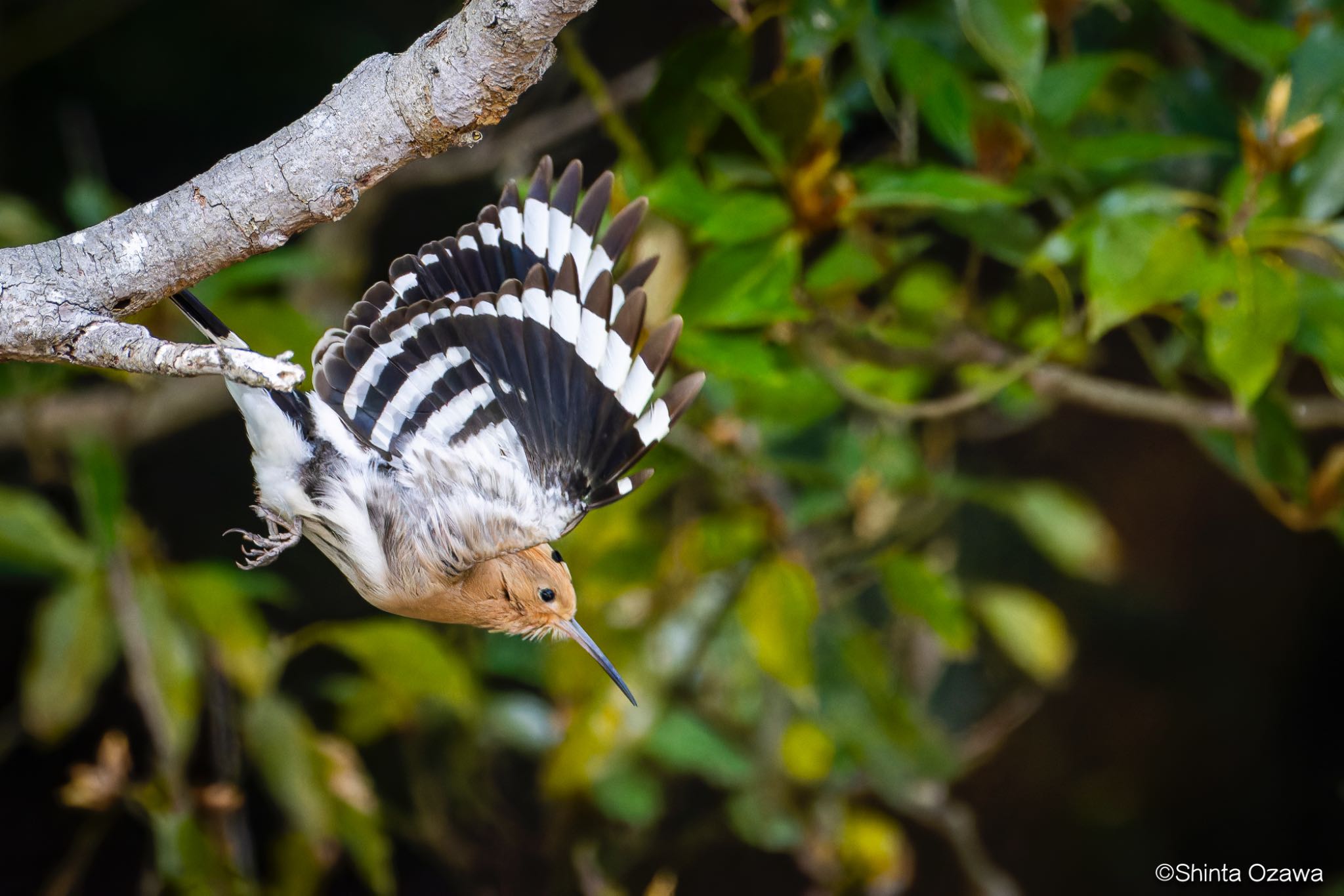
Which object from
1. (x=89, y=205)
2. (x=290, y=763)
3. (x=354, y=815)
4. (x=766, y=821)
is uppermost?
(x=89, y=205)

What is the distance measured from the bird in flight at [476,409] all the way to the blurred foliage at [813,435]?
5.9 inches

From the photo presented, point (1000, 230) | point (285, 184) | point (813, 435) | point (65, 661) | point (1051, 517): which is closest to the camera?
point (285, 184)

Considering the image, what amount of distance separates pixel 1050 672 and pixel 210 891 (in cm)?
109

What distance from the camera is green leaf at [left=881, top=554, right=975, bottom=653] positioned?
1338mm

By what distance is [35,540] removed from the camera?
138 centimetres

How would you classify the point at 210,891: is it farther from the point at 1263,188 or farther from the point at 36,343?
the point at 1263,188

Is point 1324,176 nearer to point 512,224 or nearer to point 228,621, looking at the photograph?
point 512,224

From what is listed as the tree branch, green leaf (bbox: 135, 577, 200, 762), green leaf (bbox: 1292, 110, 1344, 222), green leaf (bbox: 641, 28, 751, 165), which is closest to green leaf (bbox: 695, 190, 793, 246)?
green leaf (bbox: 641, 28, 751, 165)

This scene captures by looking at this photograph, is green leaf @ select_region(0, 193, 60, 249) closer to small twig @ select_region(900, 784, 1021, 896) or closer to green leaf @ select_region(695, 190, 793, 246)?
green leaf @ select_region(695, 190, 793, 246)

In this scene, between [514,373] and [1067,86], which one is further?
[1067,86]

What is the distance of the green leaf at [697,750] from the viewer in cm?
162

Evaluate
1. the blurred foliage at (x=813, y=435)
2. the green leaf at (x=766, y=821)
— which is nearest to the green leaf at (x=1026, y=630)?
the blurred foliage at (x=813, y=435)

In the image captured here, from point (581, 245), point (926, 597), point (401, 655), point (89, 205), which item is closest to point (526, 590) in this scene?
point (581, 245)

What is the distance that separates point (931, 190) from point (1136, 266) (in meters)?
0.17
